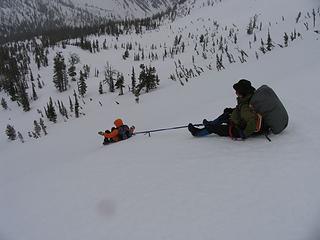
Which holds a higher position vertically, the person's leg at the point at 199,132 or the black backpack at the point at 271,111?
the black backpack at the point at 271,111

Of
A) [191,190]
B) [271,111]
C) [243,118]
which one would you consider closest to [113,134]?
[243,118]

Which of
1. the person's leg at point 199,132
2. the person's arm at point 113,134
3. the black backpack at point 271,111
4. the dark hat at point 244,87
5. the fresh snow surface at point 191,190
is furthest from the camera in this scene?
the person's arm at point 113,134

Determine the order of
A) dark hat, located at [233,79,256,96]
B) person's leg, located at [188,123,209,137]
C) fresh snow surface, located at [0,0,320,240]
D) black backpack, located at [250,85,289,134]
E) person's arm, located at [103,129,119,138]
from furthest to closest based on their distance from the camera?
1. person's arm, located at [103,129,119,138]
2. person's leg, located at [188,123,209,137]
3. dark hat, located at [233,79,256,96]
4. black backpack, located at [250,85,289,134]
5. fresh snow surface, located at [0,0,320,240]

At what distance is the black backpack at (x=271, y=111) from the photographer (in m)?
5.97

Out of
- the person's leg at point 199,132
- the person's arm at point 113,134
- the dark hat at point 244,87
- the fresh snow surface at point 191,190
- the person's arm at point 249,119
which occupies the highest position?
the dark hat at point 244,87

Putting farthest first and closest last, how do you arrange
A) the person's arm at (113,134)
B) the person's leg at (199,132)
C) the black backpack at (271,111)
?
the person's arm at (113,134) < the person's leg at (199,132) < the black backpack at (271,111)

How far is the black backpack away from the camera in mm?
5969

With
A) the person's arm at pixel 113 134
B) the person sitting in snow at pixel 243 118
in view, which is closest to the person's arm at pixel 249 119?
the person sitting in snow at pixel 243 118

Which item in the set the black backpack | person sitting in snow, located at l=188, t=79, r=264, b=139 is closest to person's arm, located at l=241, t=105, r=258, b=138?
person sitting in snow, located at l=188, t=79, r=264, b=139

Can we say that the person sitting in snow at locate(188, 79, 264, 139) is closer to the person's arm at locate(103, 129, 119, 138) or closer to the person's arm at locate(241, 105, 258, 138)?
the person's arm at locate(241, 105, 258, 138)

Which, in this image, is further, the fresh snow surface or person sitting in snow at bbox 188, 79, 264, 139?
person sitting in snow at bbox 188, 79, 264, 139

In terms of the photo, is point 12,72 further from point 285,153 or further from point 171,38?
point 285,153

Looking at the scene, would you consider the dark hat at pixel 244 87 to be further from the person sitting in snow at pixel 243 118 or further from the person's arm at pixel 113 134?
the person's arm at pixel 113 134

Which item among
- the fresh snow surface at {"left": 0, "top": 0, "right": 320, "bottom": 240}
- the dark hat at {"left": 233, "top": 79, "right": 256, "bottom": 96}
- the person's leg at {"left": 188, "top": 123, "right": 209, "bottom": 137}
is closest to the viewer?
the fresh snow surface at {"left": 0, "top": 0, "right": 320, "bottom": 240}
